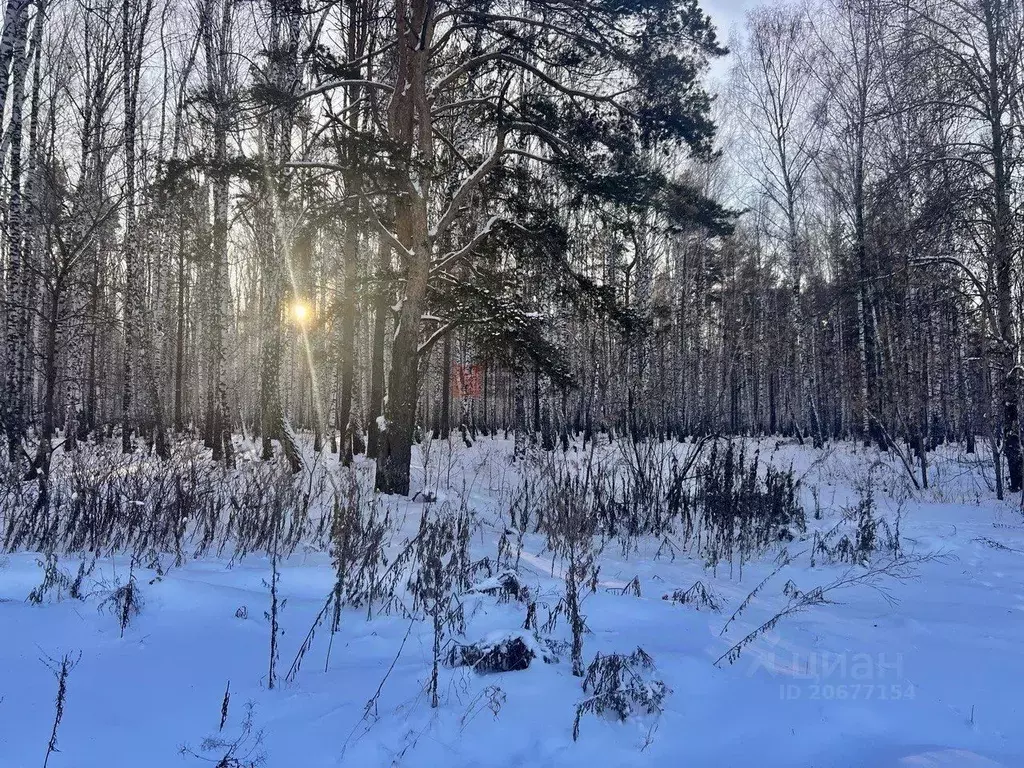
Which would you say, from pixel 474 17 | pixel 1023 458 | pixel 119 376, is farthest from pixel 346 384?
pixel 119 376

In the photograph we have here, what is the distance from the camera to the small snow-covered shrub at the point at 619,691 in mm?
2154

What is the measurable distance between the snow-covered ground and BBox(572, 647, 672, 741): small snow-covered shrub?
0.05 metres

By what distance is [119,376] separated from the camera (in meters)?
26.4

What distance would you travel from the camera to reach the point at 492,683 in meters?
2.31

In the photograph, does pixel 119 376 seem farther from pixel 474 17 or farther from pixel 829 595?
pixel 829 595

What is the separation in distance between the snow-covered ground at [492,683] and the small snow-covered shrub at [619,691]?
0.16 ft

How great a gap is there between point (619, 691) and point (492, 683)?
0.51m

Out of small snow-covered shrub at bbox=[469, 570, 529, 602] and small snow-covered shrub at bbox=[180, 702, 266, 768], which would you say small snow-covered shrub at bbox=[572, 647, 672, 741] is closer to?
small snow-covered shrub at bbox=[469, 570, 529, 602]

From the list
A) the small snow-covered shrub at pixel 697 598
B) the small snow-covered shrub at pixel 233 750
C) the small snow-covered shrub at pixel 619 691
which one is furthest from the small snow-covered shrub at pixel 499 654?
the small snow-covered shrub at pixel 697 598

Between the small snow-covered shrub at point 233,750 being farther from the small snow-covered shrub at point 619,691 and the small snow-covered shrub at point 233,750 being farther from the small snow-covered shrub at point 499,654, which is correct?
the small snow-covered shrub at point 619,691

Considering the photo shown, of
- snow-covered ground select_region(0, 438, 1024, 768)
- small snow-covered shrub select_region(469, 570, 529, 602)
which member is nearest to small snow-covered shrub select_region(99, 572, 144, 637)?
snow-covered ground select_region(0, 438, 1024, 768)

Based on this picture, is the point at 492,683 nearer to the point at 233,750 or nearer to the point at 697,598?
the point at 233,750

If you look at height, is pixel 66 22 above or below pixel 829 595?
above

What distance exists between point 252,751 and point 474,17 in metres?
8.32
